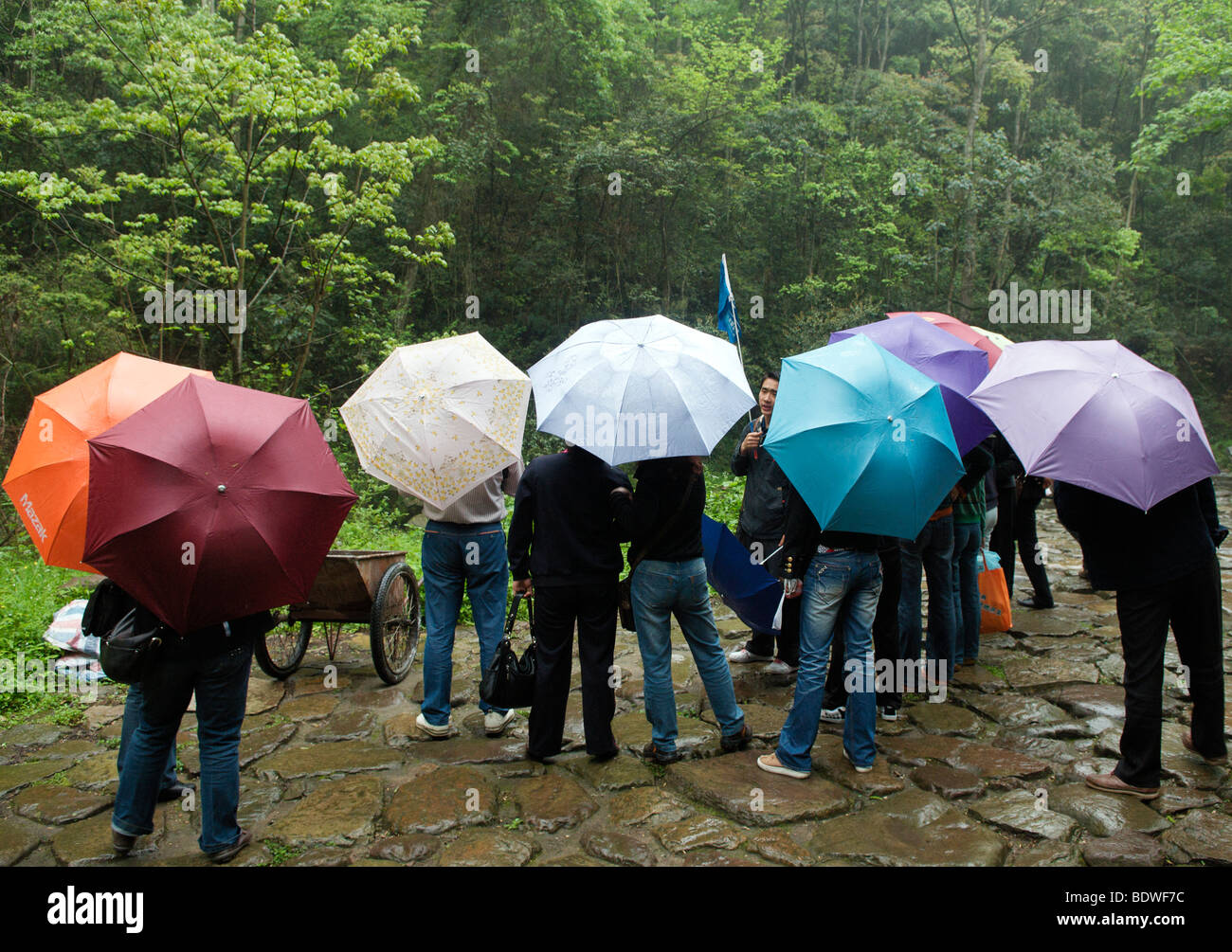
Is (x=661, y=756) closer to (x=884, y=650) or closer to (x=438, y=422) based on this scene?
(x=884, y=650)

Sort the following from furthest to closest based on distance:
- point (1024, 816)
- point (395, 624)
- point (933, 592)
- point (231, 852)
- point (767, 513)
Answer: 1. point (395, 624)
2. point (767, 513)
3. point (933, 592)
4. point (1024, 816)
5. point (231, 852)

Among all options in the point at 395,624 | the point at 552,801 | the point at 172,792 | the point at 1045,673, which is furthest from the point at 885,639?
the point at 172,792

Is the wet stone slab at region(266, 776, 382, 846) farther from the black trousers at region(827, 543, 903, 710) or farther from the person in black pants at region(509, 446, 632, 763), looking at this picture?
the black trousers at region(827, 543, 903, 710)

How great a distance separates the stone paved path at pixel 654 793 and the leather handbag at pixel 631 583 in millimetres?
797

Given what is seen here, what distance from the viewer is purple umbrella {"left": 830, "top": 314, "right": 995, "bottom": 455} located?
4.61m

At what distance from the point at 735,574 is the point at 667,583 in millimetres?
1142

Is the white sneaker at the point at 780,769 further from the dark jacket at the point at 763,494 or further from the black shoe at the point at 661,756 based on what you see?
the dark jacket at the point at 763,494

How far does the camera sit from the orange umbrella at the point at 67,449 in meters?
3.45

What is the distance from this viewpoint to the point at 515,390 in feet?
14.9

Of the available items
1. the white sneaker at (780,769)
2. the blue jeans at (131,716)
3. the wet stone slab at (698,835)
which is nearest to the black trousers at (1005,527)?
the white sneaker at (780,769)

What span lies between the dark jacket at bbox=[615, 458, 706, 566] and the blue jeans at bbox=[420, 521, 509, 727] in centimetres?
94

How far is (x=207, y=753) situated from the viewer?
3.49 m

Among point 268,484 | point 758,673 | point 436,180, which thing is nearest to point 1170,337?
point 436,180

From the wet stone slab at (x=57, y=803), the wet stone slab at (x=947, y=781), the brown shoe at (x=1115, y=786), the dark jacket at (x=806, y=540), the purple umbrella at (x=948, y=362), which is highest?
the purple umbrella at (x=948, y=362)
